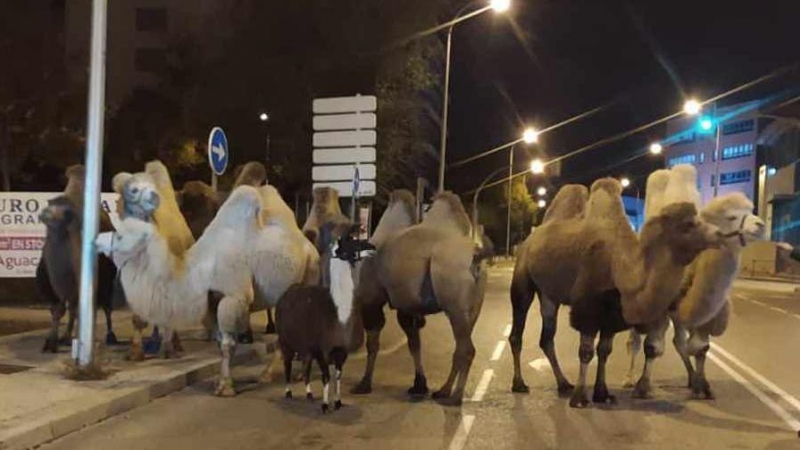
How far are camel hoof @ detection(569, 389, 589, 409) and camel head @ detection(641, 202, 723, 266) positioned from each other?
1732 millimetres

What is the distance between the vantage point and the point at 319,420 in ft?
29.7

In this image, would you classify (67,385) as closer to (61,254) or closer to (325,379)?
(61,254)

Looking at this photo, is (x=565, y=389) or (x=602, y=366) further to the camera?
(x=565, y=389)

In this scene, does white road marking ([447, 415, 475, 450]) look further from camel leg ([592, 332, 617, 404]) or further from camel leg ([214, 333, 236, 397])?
camel leg ([214, 333, 236, 397])

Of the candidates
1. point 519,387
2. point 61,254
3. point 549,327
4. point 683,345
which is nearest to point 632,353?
point 683,345

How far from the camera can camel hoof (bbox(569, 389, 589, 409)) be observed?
9.95 meters

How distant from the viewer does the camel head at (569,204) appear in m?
11.5

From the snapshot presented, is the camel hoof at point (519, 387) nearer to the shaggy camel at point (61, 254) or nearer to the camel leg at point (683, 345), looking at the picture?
the camel leg at point (683, 345)

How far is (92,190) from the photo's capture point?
10359mm

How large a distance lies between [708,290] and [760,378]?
2.93m

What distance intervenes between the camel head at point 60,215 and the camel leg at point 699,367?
8.08 metres

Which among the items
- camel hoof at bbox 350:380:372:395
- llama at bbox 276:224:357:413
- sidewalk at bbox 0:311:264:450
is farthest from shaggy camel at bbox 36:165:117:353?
camel hoof at bbox 350:380:372:395

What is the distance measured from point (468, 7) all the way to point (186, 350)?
1928 cm

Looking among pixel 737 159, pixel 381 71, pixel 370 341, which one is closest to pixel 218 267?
pixel 370 341
